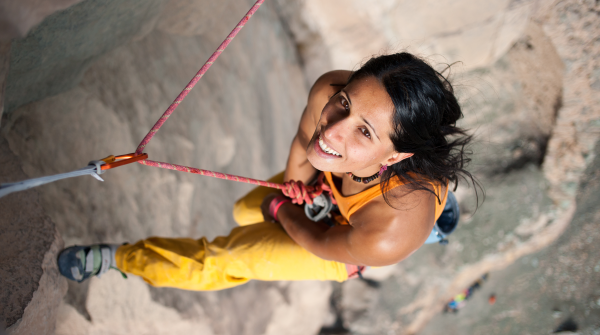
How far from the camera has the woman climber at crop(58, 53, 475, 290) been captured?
3.51 feet

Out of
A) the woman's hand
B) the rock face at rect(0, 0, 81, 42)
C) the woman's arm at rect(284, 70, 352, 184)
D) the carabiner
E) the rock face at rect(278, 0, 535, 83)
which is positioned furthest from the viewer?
the rock face at rect(278, 0, 535, 83)

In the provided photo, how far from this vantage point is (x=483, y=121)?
8.60 feet

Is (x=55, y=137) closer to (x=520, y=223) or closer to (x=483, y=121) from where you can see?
(x=483, y=121)

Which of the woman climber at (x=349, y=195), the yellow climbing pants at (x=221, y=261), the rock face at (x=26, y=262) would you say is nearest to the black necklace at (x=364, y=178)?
the woman climber at (x=349, y=195)

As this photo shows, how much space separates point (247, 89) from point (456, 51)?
150cm

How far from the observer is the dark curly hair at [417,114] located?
40.9 inches

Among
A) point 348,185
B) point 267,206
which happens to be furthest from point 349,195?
point 267,206

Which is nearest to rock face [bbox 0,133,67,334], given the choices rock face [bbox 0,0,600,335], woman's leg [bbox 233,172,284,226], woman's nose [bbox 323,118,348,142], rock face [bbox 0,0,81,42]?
rock face [bbox 0,0,600,335]

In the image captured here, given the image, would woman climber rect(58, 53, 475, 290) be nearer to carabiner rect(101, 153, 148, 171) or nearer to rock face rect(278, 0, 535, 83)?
carabiner rect(101, 153, 148, 171)

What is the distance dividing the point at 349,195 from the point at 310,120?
35 centimetres

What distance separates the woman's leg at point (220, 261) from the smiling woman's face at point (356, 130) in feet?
1.55

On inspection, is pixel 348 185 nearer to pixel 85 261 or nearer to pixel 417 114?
pixel 417 114

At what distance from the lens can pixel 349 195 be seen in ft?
4.53

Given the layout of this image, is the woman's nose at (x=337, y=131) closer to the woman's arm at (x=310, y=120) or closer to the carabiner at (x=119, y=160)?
the woman's arm at (x=310, y=120)
